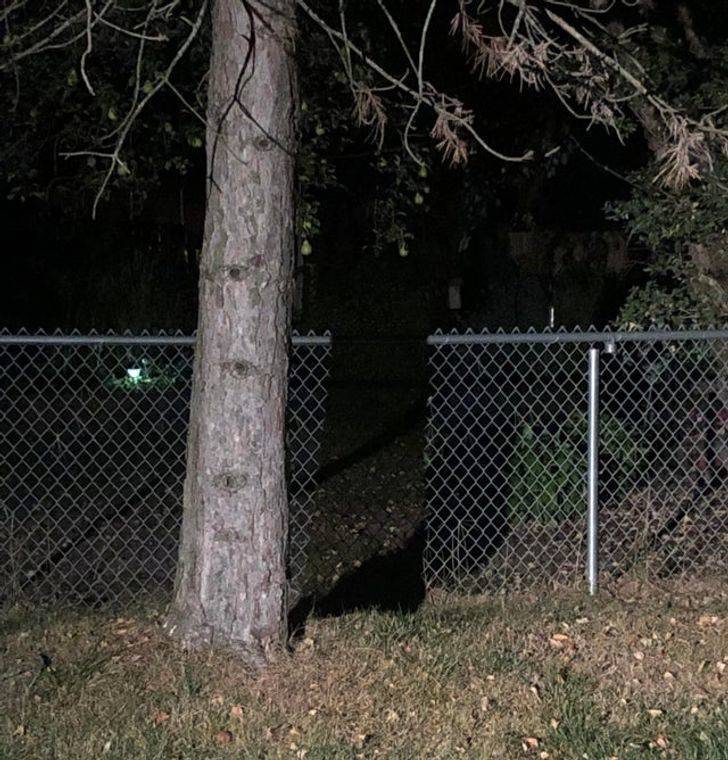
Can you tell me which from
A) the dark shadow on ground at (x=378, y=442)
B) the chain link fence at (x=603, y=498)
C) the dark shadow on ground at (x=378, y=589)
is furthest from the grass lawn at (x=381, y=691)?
the dark shadow on ground at (x=378, y=442)

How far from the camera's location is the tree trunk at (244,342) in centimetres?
486

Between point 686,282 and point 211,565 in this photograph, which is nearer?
point 211,565

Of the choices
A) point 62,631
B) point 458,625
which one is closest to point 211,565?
point 62,631

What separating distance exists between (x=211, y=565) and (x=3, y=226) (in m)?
13.5

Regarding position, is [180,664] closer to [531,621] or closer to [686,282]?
[531,621]

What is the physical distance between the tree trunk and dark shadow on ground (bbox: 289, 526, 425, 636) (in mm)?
565

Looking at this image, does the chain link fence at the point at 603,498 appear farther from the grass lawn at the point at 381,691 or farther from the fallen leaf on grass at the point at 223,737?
the fallen leaf on grass at the point at 223,737

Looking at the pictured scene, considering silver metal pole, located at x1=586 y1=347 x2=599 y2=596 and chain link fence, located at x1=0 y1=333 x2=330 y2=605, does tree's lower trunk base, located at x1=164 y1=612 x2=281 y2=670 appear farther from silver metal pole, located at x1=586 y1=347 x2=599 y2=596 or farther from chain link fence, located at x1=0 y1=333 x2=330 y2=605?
silver metal pole, located at x1=586 y1=347 x2=599 y2=596

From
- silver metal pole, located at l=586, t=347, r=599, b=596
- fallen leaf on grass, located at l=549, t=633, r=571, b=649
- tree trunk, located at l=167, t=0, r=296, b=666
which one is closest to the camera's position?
tree trunk, located at l=167, t=0, r=296, b=666

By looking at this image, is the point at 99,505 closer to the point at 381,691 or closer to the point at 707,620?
the point at 381,691

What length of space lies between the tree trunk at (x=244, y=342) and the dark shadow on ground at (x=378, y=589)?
1.85 feet

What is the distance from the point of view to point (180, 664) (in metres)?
4.88

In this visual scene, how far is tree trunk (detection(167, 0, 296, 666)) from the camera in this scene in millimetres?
4855

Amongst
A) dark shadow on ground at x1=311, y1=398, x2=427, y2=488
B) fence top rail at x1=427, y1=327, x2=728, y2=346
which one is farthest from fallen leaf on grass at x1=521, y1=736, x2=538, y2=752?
dark shadow on ground at x1=311, y1=398, x2=427, y2=488
